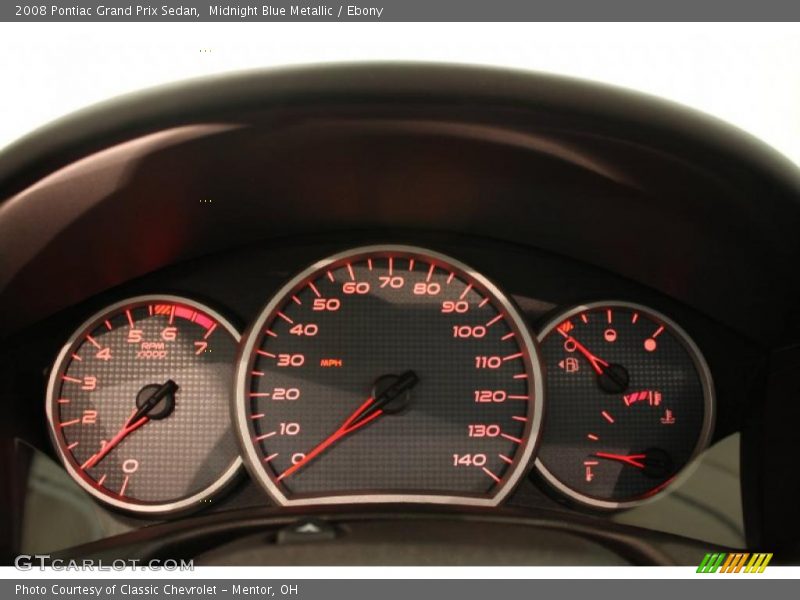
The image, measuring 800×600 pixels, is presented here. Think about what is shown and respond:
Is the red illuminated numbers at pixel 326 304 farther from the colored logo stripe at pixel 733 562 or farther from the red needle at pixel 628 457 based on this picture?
the colored logo stripe at pixel 733 562

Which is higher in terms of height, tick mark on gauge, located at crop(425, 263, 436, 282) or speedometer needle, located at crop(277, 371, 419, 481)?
tick mark on gauge, located at crop(425, 263, 436, 282)

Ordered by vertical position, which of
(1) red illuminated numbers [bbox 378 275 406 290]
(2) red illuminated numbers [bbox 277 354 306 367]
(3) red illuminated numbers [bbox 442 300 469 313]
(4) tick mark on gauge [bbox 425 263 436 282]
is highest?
(4) tick mark on gauge [bbox 425 263 436 282]

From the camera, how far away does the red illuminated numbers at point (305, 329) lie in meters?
1.88

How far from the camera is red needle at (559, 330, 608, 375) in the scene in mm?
1902

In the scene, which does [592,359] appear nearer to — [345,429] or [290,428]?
[345,429]

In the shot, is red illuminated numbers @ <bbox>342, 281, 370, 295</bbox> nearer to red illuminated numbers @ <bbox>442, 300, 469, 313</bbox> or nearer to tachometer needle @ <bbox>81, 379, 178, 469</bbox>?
red illuminated numbers @ <bbox>442, 300, 469, 313</bbox>

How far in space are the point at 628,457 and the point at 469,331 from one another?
0.45 metres

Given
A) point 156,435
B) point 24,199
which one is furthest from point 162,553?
point 24,199

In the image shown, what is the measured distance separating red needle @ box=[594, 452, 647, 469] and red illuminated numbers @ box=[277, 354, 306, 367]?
69 cm

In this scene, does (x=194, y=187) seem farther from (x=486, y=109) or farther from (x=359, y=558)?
(x=359, y=558)

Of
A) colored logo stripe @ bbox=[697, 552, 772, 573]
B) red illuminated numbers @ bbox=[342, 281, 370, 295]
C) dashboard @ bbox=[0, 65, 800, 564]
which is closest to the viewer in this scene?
colored logo stripe @ bbox=[697, 552, 772, 573]

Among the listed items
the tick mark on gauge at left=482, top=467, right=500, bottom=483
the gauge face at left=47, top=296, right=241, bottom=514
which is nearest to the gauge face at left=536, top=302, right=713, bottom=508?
the tick mark on gauge at left=482, top=467, right=500, bottom=483

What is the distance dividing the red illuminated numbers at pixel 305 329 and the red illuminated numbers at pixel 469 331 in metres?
0.32

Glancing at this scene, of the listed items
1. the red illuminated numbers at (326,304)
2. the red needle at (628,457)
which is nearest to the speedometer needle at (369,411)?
the red illuminated numbers at (326,304)
